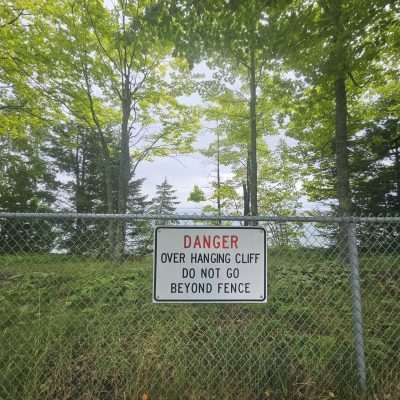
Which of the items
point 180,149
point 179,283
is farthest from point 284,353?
point 180,149

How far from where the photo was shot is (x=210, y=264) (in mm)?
2055

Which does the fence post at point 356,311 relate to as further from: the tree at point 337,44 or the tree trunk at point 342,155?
the tree trunk at point 342,155

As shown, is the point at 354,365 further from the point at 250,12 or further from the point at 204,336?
the point at 250,12

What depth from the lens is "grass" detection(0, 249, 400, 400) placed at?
214 centimetres

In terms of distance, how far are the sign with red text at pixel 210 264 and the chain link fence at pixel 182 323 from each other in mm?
139

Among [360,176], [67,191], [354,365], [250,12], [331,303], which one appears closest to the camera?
[354,365]

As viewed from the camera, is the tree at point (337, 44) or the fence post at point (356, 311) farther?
the tree at point (337, 44)

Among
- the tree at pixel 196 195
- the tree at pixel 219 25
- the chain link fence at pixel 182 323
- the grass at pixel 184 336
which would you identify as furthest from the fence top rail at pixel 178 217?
the tree at pixel 196 195

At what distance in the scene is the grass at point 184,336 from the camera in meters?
2.14

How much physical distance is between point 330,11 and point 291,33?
0.54 m

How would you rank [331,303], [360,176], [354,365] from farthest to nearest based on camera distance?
[360,176] < [331,303] < [354,365]

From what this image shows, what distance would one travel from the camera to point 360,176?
11.4m

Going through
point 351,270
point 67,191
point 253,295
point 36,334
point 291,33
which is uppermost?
point 291,33

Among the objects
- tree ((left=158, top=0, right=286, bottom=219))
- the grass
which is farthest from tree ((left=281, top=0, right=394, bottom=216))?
the grass
